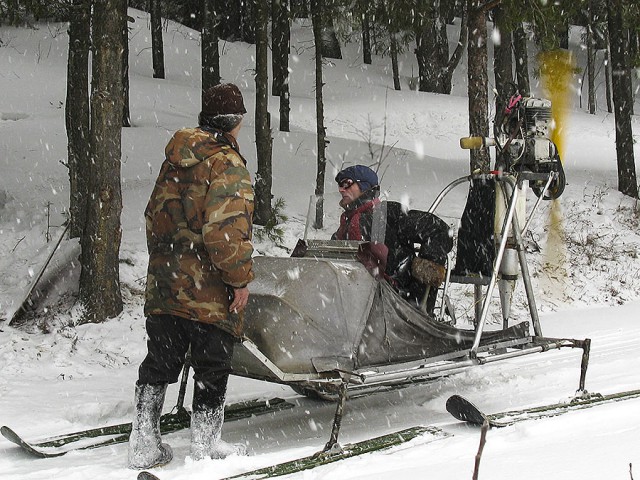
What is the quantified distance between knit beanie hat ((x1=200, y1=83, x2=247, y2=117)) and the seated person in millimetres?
1229

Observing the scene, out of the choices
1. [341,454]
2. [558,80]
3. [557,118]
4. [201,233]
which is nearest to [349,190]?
[201,233]

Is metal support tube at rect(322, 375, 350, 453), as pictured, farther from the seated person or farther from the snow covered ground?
the seated person

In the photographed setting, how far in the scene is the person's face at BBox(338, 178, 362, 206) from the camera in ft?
17.9

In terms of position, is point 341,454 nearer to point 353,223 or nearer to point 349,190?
point 353,223

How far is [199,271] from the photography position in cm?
417

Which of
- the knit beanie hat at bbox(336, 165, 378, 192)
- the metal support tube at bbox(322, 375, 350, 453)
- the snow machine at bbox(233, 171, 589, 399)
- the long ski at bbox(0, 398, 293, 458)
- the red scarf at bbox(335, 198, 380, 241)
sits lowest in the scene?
the long ski at bbox(0, 398, 293, 458)

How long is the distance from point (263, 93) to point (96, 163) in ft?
13.9

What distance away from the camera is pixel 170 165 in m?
4.29

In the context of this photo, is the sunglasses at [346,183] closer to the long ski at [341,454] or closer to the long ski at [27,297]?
the long ski at [341,454]

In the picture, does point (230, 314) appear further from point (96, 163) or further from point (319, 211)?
point (96, 163)

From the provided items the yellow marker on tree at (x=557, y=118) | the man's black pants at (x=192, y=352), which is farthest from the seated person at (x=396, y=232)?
the yellow marker on tree at (x=557, y=118)

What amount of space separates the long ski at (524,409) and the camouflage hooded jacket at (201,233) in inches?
57.0

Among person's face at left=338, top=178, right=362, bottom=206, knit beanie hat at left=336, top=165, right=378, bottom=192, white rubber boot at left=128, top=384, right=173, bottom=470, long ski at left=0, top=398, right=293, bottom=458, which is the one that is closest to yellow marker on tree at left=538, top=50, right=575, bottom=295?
knit beanie hat at left=336, top=165, right=378, bottom=192

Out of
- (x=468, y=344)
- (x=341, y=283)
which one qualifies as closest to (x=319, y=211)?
(x=341, y=283)
